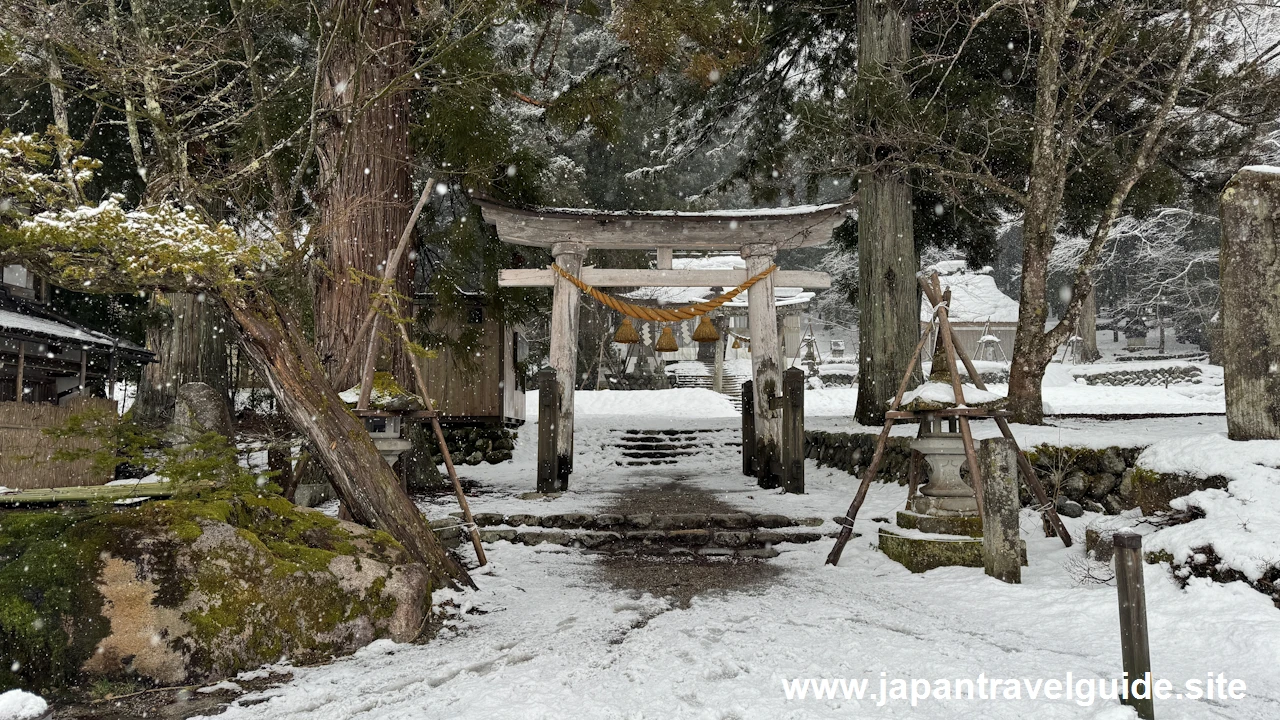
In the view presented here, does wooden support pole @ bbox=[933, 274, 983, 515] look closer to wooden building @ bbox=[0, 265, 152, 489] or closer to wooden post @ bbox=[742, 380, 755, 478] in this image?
wooden post @ bbox=[742, 380, 755, 478]

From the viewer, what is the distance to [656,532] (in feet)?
23.4

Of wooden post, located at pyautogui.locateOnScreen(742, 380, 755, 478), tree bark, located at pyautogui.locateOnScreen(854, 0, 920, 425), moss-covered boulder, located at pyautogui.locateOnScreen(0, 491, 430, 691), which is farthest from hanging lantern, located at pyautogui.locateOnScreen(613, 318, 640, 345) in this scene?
moss-covered boulder, located at pyautogui.locateOnScreen(0, 491, 430, 691)

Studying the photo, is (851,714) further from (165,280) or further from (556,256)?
(556,256)

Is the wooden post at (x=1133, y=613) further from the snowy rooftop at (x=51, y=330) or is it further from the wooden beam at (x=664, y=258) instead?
the snowy rooftop at (x=51, y=330)

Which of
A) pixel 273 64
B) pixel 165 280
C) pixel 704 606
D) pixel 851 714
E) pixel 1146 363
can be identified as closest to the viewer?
pixel 851 714

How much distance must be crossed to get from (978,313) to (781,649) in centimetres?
3101

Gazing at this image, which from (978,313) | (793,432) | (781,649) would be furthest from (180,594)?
(978,313)

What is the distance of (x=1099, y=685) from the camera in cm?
331

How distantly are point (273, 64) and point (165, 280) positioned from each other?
9220 millimetres

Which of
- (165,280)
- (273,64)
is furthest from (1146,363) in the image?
(165,280)

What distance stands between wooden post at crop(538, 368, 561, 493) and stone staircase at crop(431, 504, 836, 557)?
5.68 ft

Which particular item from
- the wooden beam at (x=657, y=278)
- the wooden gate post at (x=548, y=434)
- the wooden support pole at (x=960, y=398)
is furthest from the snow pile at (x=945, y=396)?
the wooden gate post at (x=548, y=434)

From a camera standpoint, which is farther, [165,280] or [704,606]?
[704,606]

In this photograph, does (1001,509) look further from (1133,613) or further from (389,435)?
(389,435)
